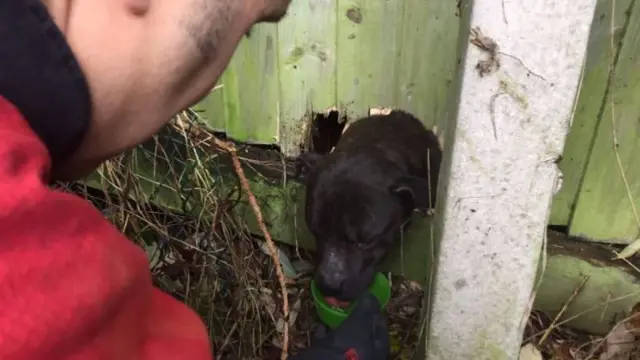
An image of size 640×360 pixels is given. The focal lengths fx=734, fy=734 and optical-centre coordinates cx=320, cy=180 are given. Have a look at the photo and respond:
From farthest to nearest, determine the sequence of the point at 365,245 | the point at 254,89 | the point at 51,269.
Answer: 1. the point at 254,89
2. the point at 365,245
3. the point at 51,269

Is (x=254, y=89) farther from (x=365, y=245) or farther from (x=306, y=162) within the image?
(x=365, y=245)

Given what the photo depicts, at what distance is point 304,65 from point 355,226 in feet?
1.76

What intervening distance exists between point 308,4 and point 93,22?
1.49 meters

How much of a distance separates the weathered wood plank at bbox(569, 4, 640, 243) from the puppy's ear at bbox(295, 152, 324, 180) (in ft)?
2.77

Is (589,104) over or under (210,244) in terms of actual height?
over

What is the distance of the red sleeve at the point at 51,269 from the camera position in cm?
67

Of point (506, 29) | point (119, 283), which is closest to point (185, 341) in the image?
point (119, 283)

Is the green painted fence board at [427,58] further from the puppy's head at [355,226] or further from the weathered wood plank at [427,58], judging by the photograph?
the puppy's head at [355,226]

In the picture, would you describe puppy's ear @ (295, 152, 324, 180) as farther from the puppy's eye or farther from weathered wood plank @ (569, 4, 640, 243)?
weathered wood plank @ (569, 4, 640, 243)

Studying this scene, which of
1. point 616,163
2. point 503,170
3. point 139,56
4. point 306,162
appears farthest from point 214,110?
point 139,56

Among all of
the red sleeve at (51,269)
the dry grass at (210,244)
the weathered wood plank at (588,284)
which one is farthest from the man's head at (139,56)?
the weathered wood plank at (588,284)

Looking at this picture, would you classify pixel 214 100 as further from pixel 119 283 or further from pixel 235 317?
pixel 119 283

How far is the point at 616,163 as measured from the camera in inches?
85.0

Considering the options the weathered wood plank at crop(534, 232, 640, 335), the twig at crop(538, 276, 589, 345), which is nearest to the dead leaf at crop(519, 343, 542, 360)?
the twig at crop(538, 276, 589, 345)
